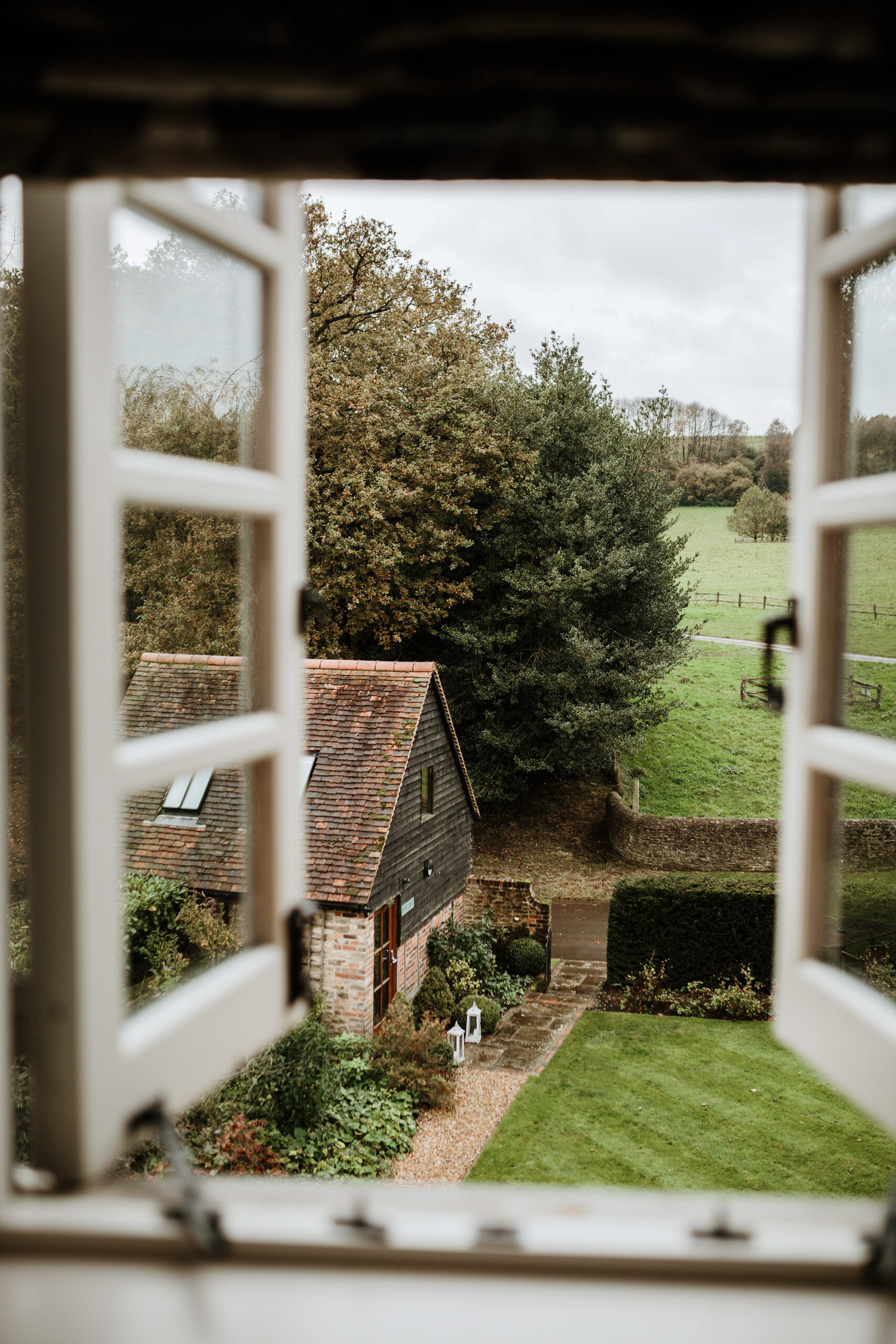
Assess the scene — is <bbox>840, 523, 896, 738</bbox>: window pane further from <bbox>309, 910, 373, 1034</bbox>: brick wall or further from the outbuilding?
<bbox>309, 910, 373, 1034</bbox>: brick wall

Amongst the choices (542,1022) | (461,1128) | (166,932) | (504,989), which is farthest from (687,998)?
(166,932)

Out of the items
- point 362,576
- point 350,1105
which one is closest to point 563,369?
point 362,576

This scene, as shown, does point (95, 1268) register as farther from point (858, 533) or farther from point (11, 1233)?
point (858, 533)

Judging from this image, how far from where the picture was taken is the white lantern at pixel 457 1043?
9461mm

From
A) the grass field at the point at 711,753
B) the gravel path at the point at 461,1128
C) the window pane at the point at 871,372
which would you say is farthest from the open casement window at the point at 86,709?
the grass field at the point at 711,753

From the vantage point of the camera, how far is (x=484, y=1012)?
1046cm

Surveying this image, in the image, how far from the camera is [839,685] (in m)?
1.32

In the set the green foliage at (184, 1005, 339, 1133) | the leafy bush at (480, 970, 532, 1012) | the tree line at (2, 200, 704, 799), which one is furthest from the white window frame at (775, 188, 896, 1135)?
the tree line at (2, 200, 704, 799)

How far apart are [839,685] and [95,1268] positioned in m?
1.25

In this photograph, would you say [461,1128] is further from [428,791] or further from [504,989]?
[428,791]

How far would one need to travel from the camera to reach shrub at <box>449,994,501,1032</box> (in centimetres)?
1037

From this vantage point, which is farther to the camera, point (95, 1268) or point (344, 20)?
point (95, 1268)

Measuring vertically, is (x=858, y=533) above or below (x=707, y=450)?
below

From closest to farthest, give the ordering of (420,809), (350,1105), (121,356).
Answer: (121,356) < (350,1105) < (420,809)
